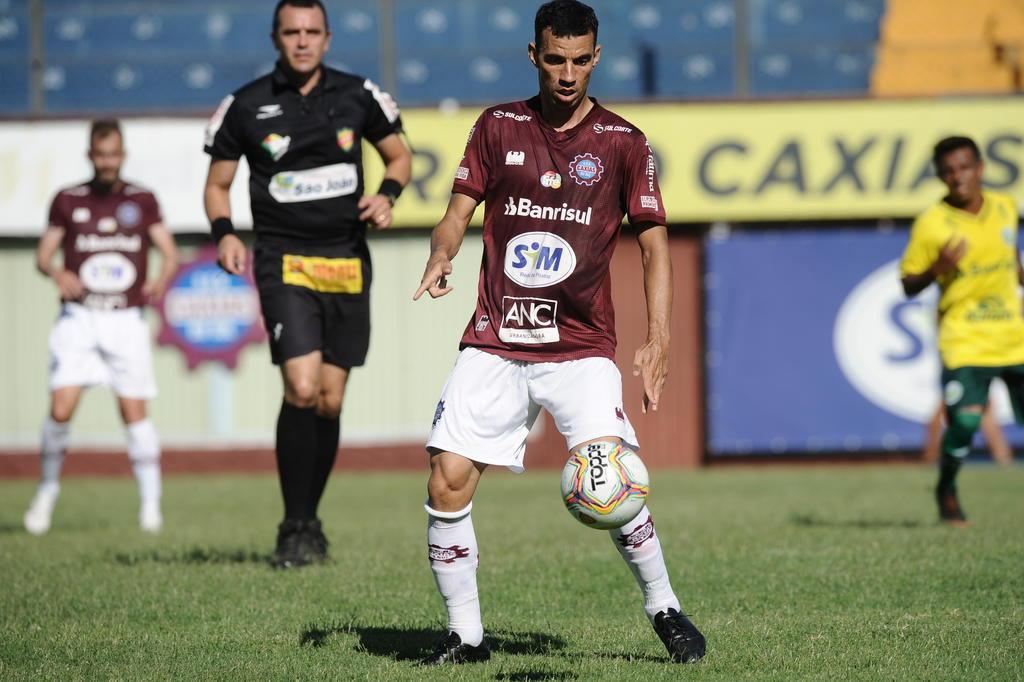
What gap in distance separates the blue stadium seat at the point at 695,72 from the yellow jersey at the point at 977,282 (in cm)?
943

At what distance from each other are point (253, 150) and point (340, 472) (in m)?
10.2

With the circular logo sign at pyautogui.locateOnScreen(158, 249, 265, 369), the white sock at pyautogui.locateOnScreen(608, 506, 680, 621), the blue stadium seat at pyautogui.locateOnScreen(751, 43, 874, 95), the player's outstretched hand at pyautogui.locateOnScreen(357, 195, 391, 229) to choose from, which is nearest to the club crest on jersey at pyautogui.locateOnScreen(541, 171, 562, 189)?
the white sock at pyautogui.locateOnScreen(608, 506, 680, 621)

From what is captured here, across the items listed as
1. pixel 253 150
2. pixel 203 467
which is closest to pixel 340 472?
pixel 203 467

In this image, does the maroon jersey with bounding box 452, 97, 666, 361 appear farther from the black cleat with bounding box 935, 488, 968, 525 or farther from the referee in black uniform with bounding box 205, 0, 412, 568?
the black cleat with bounding box 935, 488, 968, 525

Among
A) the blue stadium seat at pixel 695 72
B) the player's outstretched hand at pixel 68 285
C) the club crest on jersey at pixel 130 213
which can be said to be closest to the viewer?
the player's outstretched hand at pixel 68 285

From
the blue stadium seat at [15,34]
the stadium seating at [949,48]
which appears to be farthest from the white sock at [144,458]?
the stadium seating at [949,48]

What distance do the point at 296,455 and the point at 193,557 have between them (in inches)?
45.2

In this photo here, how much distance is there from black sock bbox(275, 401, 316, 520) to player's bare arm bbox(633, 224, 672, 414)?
9.43 feet

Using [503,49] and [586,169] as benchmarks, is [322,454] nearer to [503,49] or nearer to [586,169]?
[586,169]

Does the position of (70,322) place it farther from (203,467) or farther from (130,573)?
(203,467)

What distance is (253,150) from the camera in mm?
7566

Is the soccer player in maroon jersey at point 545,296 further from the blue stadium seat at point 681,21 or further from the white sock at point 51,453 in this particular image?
the blue stadium seat at point 681,21

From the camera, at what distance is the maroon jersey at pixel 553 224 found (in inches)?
205

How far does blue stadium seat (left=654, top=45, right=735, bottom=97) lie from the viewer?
60.1 feet
